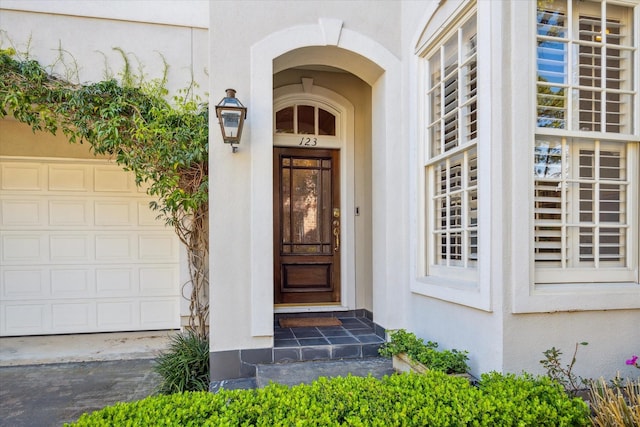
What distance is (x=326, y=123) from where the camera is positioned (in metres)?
5.02

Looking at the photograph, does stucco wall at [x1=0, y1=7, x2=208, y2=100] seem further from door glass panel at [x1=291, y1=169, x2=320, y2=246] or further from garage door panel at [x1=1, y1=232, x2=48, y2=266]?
garage door panel at [x1=1, y1=232, x2=48, y2=266]

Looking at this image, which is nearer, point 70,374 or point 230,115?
point 230,115

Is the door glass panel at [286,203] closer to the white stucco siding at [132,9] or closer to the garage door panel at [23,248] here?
the white stucco siding at [132,9]

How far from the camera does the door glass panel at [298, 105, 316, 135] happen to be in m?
4.93

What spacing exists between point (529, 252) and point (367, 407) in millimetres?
1484

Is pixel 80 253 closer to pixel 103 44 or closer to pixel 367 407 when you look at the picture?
pixel 103 44

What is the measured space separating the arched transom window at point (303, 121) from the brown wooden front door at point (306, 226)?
0.82ft

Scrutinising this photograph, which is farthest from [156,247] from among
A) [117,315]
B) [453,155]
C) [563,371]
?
[563,371]

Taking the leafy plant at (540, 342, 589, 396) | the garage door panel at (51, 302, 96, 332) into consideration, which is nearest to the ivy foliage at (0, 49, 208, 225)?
the garage door panel at (51, 302, 96, 332)

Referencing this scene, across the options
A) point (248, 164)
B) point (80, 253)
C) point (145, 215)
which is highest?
point (248, 164)

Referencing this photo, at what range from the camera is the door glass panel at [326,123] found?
4.99 m

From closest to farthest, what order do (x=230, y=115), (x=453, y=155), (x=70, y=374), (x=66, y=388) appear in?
1. (x=453, y=155)
2. (x=230, y=115)
3. (x=66, y=388)
4. (x=70, y=374)

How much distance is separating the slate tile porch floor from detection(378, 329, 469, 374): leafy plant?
7.8 inches

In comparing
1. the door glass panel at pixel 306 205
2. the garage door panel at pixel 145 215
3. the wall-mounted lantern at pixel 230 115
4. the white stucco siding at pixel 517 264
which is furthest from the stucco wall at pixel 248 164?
the garage door panel at pixel 145 215
